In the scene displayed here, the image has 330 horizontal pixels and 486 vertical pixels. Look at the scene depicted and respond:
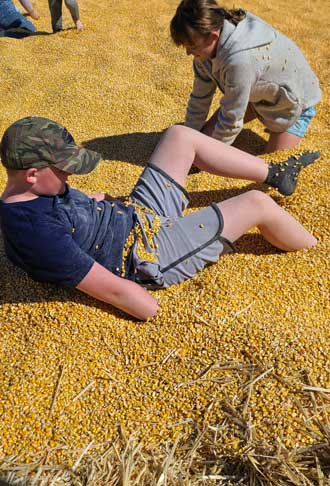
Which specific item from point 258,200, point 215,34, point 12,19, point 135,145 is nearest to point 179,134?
point 258,200

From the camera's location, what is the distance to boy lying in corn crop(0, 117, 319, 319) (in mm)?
1606

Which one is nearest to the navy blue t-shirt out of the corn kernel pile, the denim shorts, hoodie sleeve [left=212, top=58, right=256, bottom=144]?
the corn kernel pile

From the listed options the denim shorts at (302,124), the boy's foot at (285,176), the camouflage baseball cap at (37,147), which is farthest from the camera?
the denim shorts at (302,124)

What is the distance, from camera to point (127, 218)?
1911 mm

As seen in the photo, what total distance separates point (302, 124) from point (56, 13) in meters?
2.82

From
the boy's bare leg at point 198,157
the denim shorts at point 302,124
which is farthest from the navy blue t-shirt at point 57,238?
the denim shorts at point 302,124

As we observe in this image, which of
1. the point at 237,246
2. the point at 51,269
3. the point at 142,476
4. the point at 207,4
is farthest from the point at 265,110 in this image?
the point at 142,476

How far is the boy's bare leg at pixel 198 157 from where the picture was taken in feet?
6.98

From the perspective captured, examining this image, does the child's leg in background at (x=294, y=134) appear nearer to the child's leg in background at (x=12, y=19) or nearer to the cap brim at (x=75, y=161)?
the cap brim at (x=75, y=161)

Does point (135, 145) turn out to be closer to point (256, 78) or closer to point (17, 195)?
point (256, 78)

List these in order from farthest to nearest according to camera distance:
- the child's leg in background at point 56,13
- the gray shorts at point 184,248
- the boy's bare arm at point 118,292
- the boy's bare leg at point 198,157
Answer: the child's leg in background at point 56,13, the boy's bare leg at point 198,157, the gray shorts at point 184,248, the boy's bare arm at point 118,292

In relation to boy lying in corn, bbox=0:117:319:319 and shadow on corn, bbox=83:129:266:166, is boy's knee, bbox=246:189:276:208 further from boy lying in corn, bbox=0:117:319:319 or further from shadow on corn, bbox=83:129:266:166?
shadow on corn, bbox=83:129:266:166

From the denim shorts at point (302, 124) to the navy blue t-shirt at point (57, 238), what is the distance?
1.47 meters

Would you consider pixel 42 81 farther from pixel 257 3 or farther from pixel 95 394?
pixel 95 394
